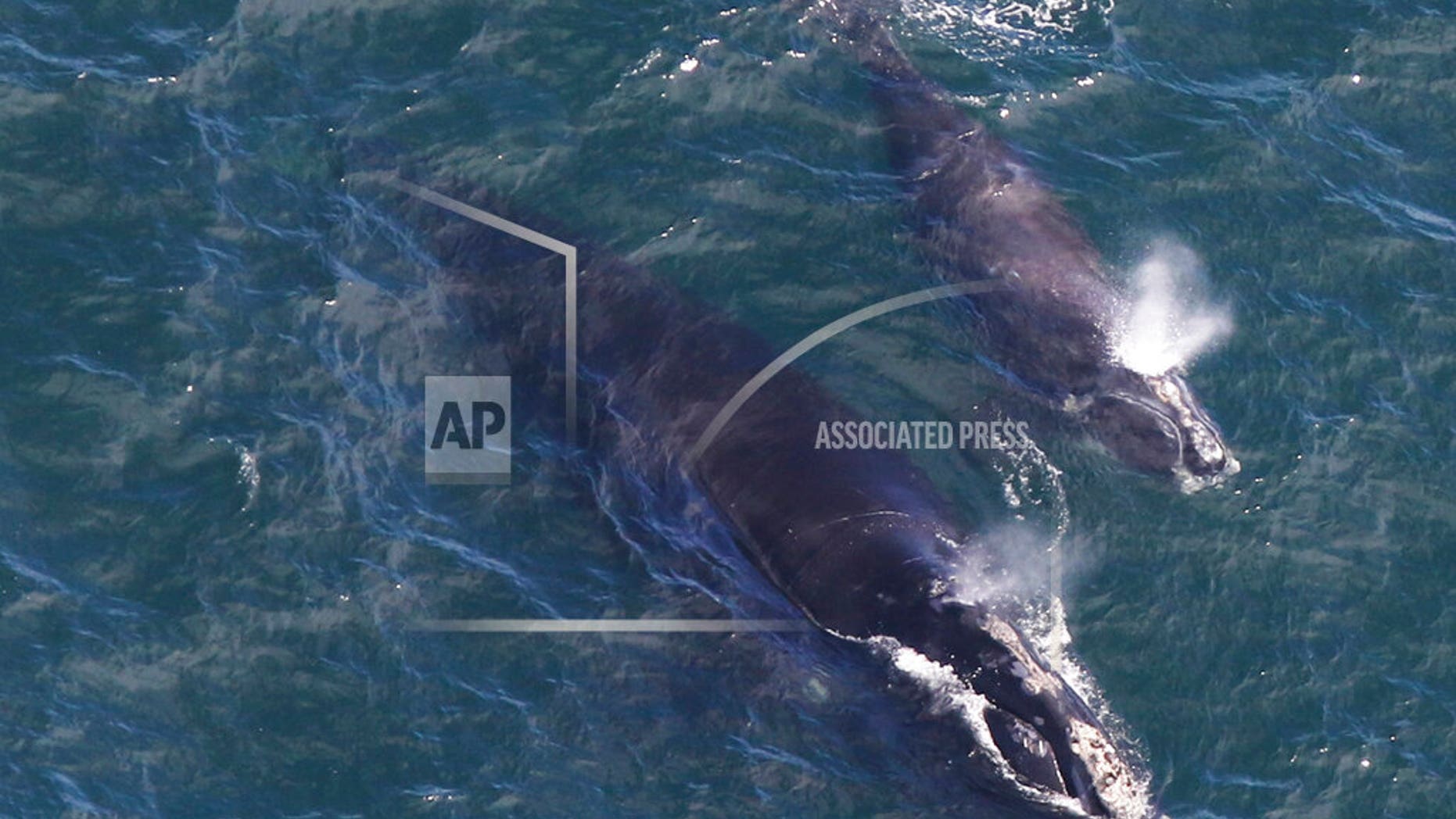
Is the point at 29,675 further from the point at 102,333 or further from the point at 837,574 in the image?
the point at 837,574

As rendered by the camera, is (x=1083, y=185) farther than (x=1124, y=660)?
Yes

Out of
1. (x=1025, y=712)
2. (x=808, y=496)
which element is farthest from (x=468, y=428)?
(x=1025, y=712)

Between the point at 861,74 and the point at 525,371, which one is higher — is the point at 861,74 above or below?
above

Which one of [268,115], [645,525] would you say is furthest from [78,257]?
[645,525]

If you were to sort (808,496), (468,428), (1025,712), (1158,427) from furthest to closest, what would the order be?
(468,428)
(1158,427)
(808,496)
(1025,712)
